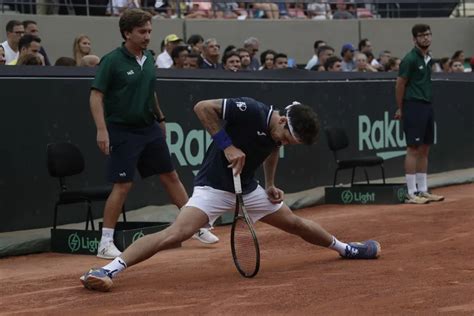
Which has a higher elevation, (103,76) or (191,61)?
(103,76)

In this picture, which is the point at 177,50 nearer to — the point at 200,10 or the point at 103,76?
the point at 103,76

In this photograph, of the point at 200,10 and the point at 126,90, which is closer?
the point at 126,90

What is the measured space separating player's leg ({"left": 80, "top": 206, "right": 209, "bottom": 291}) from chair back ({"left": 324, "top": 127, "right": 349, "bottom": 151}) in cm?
696

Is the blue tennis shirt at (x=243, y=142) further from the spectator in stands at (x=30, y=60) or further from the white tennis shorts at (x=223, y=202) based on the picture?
the spectator in stands at (x=30, y=60)

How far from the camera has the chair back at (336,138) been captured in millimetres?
14750

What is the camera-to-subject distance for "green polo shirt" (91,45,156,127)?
9711 mm

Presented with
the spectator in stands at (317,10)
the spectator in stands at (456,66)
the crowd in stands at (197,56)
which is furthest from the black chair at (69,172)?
the spectator in stands at (317,10)

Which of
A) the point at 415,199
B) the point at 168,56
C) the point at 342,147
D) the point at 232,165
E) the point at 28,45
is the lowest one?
the point at 415,199

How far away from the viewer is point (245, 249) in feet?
27.2

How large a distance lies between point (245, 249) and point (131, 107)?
2.15 meters

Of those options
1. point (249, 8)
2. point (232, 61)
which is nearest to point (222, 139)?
point (232, 61)

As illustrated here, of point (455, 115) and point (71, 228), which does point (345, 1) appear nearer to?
point (455, 115)

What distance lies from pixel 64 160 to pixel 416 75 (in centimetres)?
530

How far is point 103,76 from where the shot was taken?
9.61 m
